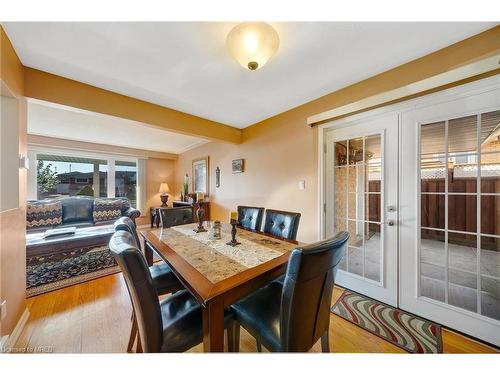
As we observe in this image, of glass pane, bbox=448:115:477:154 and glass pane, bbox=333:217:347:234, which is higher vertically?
glass pane, bbox=448:115:477:154

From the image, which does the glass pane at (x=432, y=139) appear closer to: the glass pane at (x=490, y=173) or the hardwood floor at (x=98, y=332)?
the glass pane at (x=490, y=173)

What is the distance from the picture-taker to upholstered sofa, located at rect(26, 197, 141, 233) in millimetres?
3406

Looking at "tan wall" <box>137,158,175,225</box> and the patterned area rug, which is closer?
the patterned area rug

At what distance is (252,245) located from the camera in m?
1.53

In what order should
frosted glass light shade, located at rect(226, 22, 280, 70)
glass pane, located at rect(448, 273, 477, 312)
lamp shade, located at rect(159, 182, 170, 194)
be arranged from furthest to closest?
lamp shade, located at rect(159, 182, 170, 194)
glass pane, located at rect(448, 273, 477, 312)
frosted glass light shade, located at rect(226, 22, 280, 70)

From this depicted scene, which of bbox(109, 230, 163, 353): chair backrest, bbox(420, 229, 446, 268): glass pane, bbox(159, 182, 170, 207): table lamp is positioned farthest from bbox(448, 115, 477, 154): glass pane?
bbox(159, 182, 170, 207): table lamp

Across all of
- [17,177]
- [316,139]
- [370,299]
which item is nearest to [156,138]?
[17,177]

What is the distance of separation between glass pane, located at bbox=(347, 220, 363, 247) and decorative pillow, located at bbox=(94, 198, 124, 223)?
15.5 feet

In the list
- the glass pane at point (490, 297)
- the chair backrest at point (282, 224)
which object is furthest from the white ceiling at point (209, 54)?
the glass pane at point (490, 297)

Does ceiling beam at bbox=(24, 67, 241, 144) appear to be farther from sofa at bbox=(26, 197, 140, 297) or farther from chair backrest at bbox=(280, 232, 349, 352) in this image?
chair backrest at bbox=(280, 232, 349, 352)

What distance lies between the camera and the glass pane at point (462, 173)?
1.45m

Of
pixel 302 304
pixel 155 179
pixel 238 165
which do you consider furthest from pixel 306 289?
pixel 155 179

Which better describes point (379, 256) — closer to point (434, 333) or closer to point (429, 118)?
point (434, 333)

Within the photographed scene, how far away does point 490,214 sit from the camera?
138 centimetres
